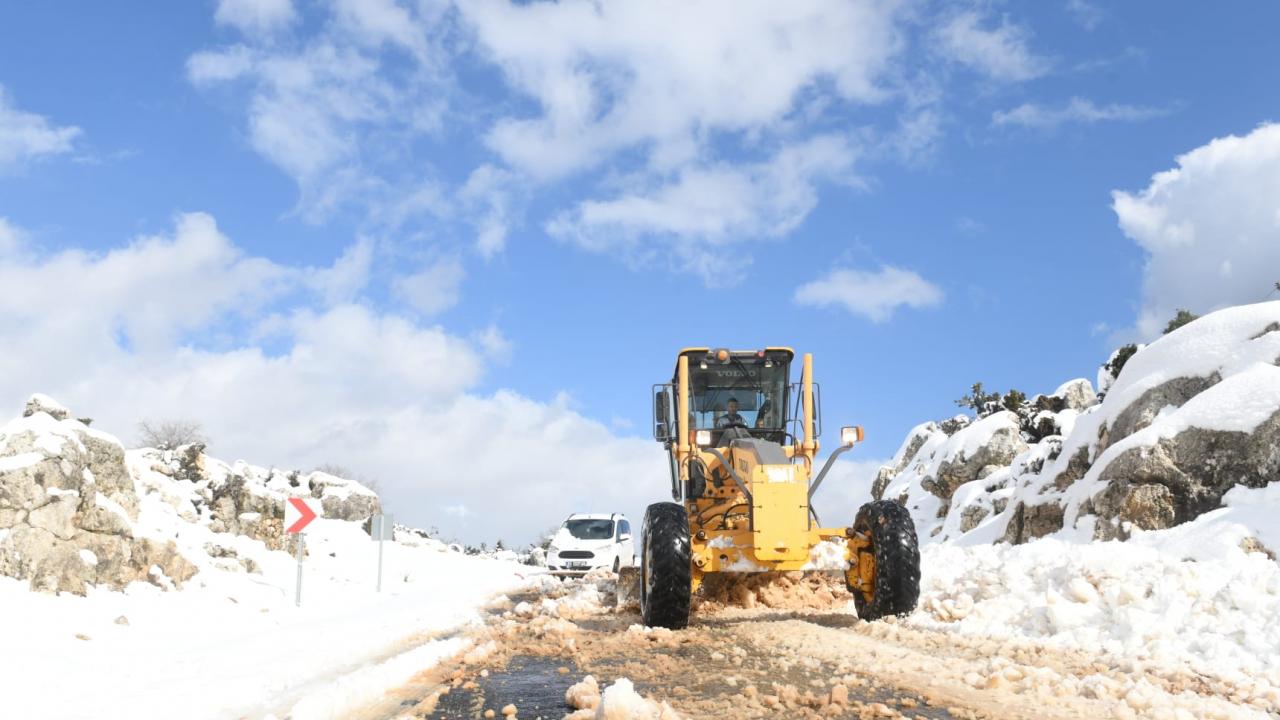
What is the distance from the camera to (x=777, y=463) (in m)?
9.41

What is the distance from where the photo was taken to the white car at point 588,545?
73.7ft

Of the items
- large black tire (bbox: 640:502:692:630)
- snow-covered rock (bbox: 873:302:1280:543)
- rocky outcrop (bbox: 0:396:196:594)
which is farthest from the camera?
snow-covered rock (bbox: 873:302:1280:543)

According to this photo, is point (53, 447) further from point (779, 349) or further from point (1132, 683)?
point (1132, 683)

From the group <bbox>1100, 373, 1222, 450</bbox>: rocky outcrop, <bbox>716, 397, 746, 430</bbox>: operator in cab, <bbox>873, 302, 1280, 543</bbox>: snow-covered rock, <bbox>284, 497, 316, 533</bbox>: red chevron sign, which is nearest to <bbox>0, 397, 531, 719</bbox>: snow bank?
<bbox>284, 497, 316, 533</bbox>: red chevron sign

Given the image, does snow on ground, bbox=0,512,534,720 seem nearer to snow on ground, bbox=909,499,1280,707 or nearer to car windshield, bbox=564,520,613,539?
car windshield, bbox=564,520,613,539

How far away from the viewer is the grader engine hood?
A: 29.0 feet

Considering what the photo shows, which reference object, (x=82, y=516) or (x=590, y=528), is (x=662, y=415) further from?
(x=590, y=528)

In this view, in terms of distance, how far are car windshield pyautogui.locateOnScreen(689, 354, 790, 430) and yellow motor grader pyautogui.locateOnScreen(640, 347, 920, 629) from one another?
0.01 metres

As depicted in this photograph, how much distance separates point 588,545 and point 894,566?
14.8 metres

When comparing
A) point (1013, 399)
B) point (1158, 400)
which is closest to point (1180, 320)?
point (1013, 399)

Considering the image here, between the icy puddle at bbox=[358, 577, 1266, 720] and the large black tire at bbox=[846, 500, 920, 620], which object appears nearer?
the icy puddle at bbox=[358, 577, 1266, 720]

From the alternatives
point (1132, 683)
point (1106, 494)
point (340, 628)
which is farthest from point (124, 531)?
point (1106, 494)

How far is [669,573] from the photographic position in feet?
28.0

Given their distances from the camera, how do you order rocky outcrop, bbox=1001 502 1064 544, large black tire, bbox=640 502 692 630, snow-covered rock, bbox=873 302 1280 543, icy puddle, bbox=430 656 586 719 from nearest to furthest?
1. icy puddle, bbox=430 656 586 719
2. large black tire, bbox=640 502 692 630
3. snow-covered rock, bbox=873 302 1280 543
4. rocky outcrop, bbox=1001 502 1064 544
